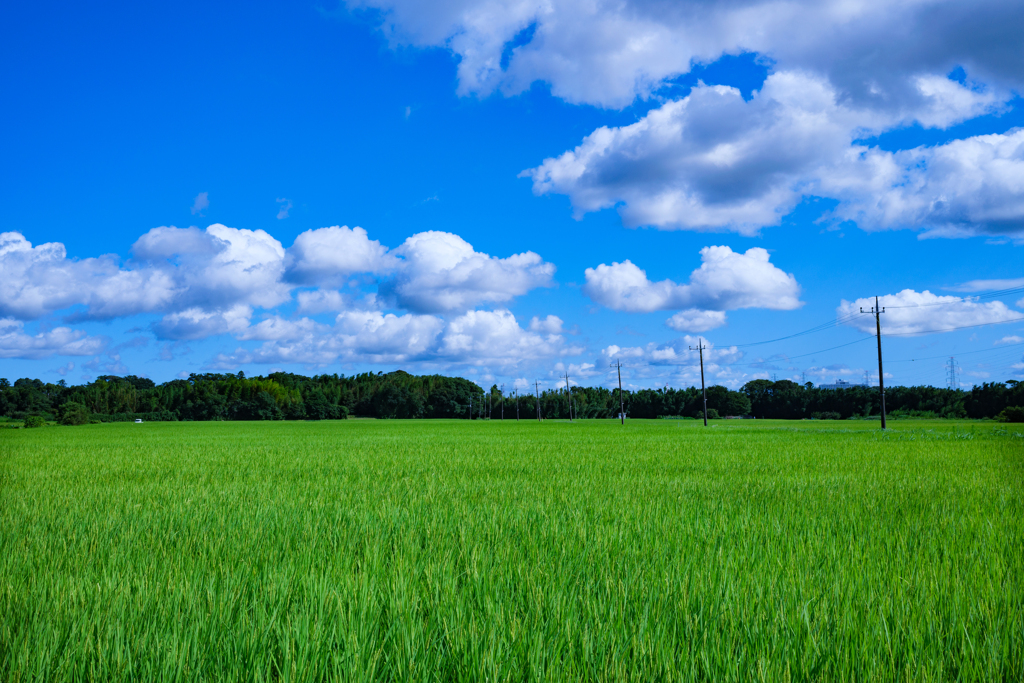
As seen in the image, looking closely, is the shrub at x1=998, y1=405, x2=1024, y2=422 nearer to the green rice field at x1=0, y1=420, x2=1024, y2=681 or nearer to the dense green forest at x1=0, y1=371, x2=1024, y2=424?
the dense green forest at x1=0, y1=371, x2=1024, y2=424

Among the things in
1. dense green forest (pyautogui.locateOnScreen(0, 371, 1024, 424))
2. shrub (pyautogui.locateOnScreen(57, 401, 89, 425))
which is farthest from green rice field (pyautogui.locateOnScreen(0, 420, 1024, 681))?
dense green forest (pyautogui.locateOnScreen(0, 371, 1024, 424))

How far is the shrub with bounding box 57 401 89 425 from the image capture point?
74.6 meters

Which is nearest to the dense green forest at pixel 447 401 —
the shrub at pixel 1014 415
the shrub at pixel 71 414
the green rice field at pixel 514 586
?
the shrub at pixel 71 414

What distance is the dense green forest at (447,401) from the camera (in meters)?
95.2

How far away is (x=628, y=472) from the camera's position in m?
10.9

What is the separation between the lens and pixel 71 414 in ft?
245

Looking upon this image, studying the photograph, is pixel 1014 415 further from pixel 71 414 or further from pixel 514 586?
pixel 71 414

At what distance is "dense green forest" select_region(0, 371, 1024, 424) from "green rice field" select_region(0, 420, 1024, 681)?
94520 mm

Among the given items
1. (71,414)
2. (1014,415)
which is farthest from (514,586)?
(71,414)

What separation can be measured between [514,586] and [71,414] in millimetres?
95186

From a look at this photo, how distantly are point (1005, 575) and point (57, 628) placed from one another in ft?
20.6

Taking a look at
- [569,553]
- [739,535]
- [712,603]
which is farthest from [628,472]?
[712,603]

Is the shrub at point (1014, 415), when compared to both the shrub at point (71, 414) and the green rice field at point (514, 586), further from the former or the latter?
the shrub at point (71, 414)

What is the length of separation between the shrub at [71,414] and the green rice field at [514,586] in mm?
87710
